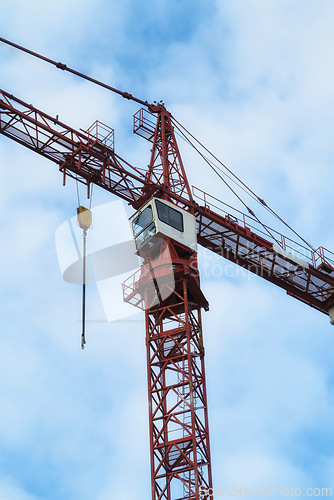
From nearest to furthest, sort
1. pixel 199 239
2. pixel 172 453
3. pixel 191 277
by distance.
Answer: pixel 172 453
pixel 191 277
pixel 199 239

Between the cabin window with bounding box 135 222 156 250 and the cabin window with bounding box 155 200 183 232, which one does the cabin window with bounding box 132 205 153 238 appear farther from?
the cabin window with bounding box 155 200 183 232

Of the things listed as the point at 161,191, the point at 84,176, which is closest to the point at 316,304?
the point at 161,191

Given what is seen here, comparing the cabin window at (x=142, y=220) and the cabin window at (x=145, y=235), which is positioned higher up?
the cabin window at (x=142, y=220)

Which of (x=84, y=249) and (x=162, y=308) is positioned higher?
(x=84, y=249)

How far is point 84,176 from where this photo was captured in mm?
43188

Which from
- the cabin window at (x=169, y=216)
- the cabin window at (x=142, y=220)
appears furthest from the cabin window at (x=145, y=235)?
the cabin window at (x=169, y=216)

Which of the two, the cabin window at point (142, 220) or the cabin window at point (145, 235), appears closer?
the cabin window at point (145, 235)

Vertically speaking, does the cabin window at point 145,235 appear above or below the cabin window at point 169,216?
below

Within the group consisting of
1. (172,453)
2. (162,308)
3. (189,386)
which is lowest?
(172,453)

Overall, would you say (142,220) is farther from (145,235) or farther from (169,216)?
(169,216)

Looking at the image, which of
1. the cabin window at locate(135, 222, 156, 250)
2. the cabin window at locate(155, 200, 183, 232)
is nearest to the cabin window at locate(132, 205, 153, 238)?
the cabin window at locate(135, 222, 156, 250)

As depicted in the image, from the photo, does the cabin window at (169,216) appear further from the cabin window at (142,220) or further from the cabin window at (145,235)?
the cabin window at (145,235)

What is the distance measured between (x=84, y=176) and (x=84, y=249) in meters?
3.36

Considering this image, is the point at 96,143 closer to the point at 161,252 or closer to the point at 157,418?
the point at 161,252
